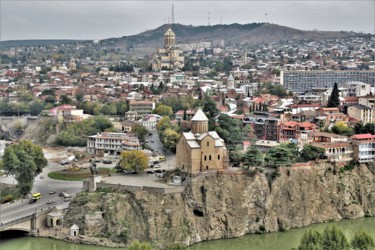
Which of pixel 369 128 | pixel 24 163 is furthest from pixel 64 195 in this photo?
pixel 369 128

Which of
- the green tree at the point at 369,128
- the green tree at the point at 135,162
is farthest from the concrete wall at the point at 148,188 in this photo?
the green tree at the point at 369,128

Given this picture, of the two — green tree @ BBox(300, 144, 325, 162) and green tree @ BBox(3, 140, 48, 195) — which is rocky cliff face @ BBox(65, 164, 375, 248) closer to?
green tree @ BBox(300, 144, 325, 162)

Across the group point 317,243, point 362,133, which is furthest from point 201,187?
point 362,133

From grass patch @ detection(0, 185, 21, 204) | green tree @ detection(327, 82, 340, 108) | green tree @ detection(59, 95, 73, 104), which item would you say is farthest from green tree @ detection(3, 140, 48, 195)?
green tree @ detection(59, 95, 73, 104)

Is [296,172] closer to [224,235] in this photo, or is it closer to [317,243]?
[224,235]

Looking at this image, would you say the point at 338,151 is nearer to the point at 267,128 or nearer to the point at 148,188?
the point at 267,128

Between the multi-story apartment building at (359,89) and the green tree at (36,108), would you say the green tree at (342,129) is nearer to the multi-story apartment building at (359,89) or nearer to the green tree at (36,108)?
the multi-story apartment building at (359,89)
